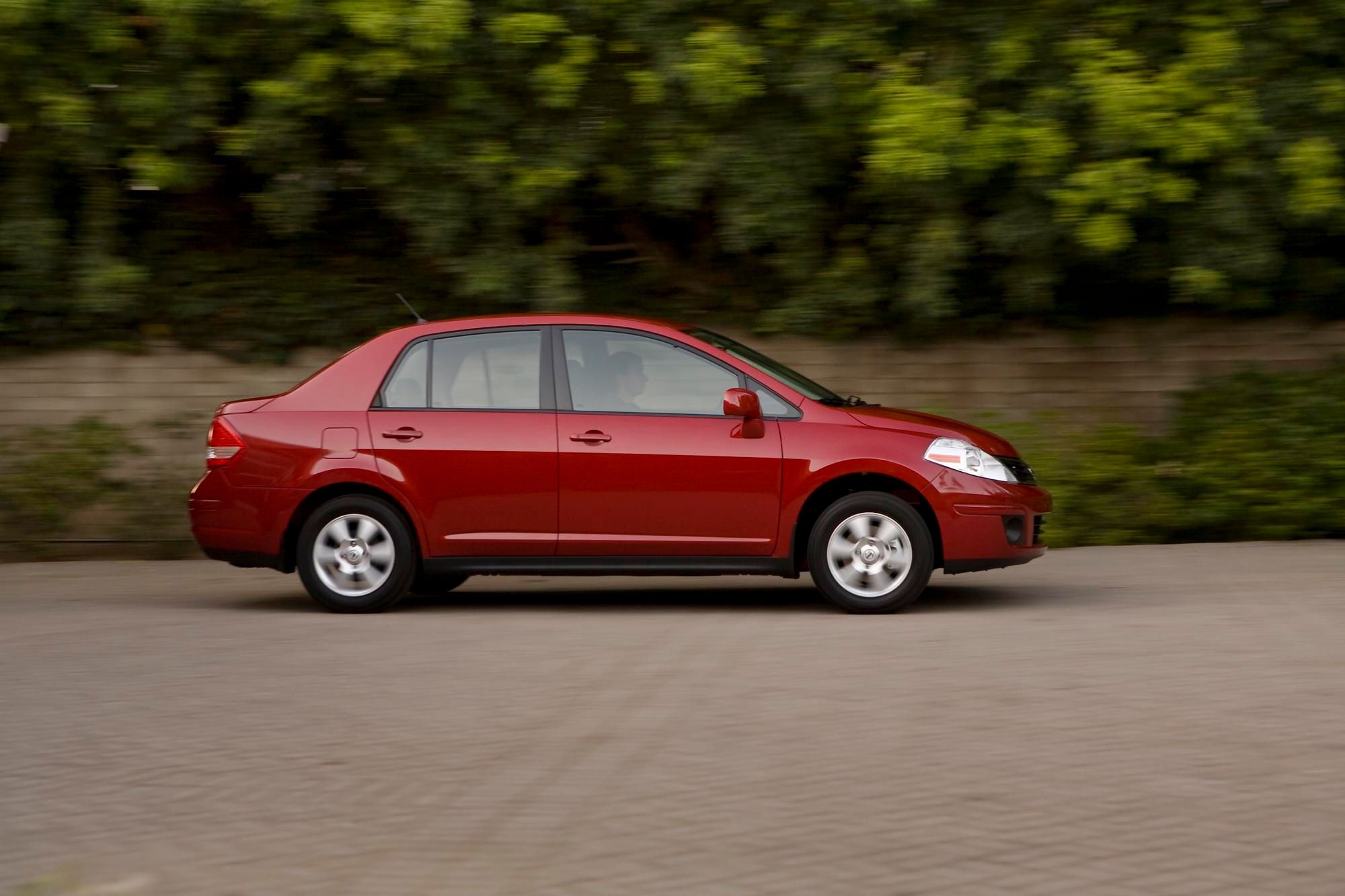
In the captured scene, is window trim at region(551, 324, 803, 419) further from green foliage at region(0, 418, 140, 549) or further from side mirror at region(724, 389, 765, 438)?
green foliage at region(0, 418, 140, 549)

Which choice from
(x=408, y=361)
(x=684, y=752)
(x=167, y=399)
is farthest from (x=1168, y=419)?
(x=684, y=752)

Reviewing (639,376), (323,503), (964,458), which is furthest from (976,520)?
(323,503)

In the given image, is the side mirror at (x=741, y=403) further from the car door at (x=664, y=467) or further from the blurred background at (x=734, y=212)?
the blurred background at (x=734, y=212)

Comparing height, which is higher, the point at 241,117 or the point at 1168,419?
the point at 241,117

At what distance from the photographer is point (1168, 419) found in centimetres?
1502

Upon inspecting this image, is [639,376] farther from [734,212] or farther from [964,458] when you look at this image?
[734,212]

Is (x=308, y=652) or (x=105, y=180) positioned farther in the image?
(x=105, y=180)

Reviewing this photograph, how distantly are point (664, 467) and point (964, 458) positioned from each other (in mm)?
1667

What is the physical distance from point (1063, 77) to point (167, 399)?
→ 7.97 meters

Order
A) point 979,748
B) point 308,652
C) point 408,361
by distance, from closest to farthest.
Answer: point 979,748, point 308,652, point 408,361

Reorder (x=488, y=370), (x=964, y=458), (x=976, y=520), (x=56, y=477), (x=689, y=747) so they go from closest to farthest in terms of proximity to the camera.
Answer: (x=689, y=747) < (x=976, y=520) < (x=964, y=458) < (x=488, y=370) < (x=56, y=477)

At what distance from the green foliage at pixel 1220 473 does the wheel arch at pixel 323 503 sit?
18.8 feet

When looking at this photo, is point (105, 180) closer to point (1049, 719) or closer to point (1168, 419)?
point (1168, 419)

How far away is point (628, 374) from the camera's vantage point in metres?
10.2
